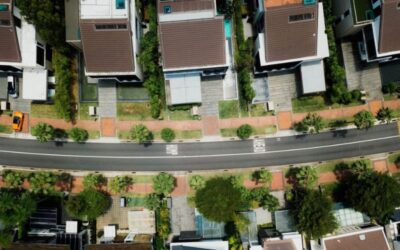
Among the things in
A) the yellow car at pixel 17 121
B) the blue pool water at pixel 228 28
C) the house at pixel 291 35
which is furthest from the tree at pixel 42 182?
the house at pixel 291 35

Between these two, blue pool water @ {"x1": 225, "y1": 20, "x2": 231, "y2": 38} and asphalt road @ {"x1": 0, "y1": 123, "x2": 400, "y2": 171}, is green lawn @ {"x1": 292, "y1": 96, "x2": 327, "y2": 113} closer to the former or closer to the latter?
asphalt road @ {"x1": 0, "y1": 123, "x2": 400, "y2": 171}

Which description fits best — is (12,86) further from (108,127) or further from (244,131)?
(244,131)

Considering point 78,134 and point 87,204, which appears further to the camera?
point 78,134

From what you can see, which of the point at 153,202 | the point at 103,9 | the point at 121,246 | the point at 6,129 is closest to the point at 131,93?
the point at 103,9

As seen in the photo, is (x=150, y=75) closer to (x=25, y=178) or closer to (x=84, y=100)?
(x=84, y=100)

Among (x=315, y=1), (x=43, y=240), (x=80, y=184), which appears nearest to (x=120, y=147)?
(x=80, y=184)

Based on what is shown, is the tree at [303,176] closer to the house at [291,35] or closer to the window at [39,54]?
the house at [291,35]
